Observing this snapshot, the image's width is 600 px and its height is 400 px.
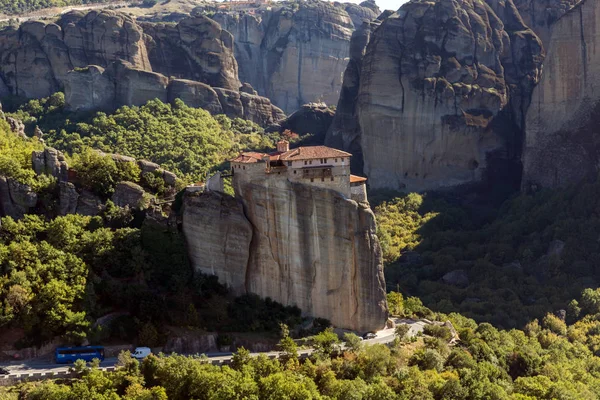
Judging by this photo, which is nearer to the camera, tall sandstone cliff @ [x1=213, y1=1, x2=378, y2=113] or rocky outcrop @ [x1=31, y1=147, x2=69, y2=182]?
rocky outcrop @ [x1=31, y1=147, x2=69, y2=182]

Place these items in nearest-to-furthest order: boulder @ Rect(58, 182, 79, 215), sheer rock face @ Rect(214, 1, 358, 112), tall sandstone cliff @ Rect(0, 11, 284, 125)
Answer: boulder @ Rect(58, 182, 79, 215), tall sandstone cliff @ Rect(0, 11, 284, 125), sheer rock face @ Rect(214, 1, 358, 112)

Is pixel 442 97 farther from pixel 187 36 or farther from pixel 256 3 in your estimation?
pixel 256 3

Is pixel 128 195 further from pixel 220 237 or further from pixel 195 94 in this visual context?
Answer: pixel 195 94

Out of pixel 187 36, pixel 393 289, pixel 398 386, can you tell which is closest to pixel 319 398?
pixel 398 386

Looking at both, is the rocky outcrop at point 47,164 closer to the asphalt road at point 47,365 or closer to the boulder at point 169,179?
the boulder at point 169,179

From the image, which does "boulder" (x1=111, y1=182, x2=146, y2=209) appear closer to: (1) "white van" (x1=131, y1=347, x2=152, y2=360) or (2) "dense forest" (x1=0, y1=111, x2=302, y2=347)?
(2) "dense forest" (x1=0, y1=111, x2=302, y2=347)

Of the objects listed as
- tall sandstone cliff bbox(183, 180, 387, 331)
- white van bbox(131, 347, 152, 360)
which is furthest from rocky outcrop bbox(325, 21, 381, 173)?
white van bbox(131, 347, 152, 360)
